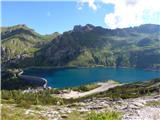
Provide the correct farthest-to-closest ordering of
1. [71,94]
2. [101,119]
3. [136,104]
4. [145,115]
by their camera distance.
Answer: [71,94]
[136,104]
[145,115]
[101,119]

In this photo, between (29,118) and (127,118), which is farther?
(29,118)

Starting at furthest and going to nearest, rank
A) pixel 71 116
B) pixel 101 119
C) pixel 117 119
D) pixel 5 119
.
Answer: pixel 71 116, pixel 5 119, pixel 117 119, pixel 101 119

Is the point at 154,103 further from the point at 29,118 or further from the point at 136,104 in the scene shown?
the point at 29,118

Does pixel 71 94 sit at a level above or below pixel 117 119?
below

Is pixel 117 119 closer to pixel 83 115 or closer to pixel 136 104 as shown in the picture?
pixel 83 115

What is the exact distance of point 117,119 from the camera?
3622 cm

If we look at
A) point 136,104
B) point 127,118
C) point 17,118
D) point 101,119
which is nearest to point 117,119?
point 127,118

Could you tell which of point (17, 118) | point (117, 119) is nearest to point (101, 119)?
point (117, 119)

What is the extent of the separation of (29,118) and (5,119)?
4.70 meters

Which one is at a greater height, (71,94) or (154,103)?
(154,103)

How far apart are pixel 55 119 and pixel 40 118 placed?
184 centimetres

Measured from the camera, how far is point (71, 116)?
4703cm

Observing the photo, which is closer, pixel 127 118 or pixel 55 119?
pixel 127 118

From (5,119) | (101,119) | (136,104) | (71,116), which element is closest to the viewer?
(101,119)
